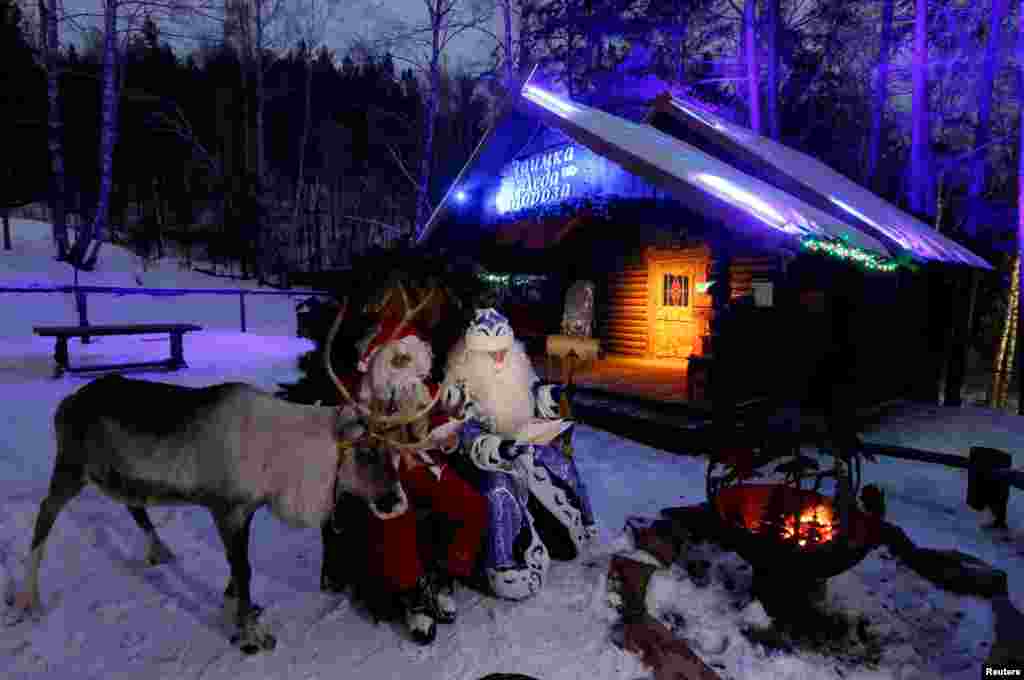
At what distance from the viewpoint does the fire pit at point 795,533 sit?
291cm

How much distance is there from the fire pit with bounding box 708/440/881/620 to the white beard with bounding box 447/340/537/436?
122cm

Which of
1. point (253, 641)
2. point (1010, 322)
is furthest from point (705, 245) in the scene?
point (253, 641)

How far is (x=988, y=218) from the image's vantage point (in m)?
13.9

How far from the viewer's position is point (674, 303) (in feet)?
35.6

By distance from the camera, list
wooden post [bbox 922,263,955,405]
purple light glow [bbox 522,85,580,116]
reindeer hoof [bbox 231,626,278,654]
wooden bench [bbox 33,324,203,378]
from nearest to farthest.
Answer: reindeer hoof [bbox 231,626,278,654] < purple light glow [bbox 522,85,580,116] < wooden bench [bbox 33,324,203,378] < wooden post [bbox 922,263,955,405]

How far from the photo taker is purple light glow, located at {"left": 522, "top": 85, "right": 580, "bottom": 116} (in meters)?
7.68

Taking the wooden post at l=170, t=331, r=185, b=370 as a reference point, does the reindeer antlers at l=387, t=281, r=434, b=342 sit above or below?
above

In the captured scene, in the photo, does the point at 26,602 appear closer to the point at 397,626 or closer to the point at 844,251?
the point at 397,626

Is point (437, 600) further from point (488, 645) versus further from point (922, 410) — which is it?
point (922, 410)

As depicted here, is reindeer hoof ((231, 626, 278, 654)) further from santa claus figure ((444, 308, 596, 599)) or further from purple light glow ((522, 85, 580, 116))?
purple light glow ((522, 85, 580, 116))

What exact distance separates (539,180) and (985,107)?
12.4 metres

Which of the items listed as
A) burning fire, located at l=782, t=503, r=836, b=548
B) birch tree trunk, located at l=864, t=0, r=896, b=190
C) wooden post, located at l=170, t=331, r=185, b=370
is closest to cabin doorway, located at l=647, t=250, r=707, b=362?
burning fire, located at l=782, t=503, r=836, b=548

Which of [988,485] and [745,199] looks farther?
[745,199]

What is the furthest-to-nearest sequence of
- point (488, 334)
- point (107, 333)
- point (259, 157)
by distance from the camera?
1. point (259, 157)
2. point (107, 333)
3. point (488, 334)
